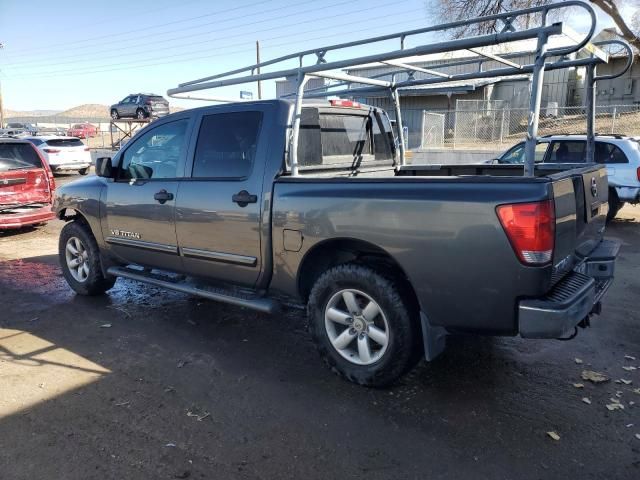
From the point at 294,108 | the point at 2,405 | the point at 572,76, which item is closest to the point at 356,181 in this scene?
the point at 294,108

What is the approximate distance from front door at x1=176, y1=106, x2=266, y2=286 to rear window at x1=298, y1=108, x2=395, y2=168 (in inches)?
16.2

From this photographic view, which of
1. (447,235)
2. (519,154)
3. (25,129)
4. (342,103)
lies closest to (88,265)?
(342,103)

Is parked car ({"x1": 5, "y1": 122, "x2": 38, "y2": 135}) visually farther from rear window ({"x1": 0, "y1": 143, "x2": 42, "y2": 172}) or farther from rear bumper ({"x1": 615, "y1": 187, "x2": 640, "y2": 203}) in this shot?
rear bumper ({"x1": 615, "y1": 187, "x2": 640, "y2": 203})

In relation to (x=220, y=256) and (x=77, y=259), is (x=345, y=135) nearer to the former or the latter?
(x=220, y=256)

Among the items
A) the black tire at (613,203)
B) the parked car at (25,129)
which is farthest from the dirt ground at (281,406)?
the parked car at (25,129)

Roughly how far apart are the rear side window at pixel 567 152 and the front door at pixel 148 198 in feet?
25.8

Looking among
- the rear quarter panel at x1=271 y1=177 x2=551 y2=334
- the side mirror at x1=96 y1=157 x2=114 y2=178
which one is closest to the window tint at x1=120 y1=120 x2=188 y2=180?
the side mirror at x1=96 y1=157 x2=114 y2=178

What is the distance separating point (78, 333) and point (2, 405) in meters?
1.24

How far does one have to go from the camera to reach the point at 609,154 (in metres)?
9.73

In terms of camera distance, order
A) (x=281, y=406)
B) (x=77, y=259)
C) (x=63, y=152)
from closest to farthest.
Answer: (x=281, y=406) < (x=77, y=259) < (x=63, y=152)

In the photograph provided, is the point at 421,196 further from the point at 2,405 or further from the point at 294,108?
the point at 2,405

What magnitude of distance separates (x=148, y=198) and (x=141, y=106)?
30222mm

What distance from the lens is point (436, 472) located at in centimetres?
265

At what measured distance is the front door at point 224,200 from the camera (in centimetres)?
396
